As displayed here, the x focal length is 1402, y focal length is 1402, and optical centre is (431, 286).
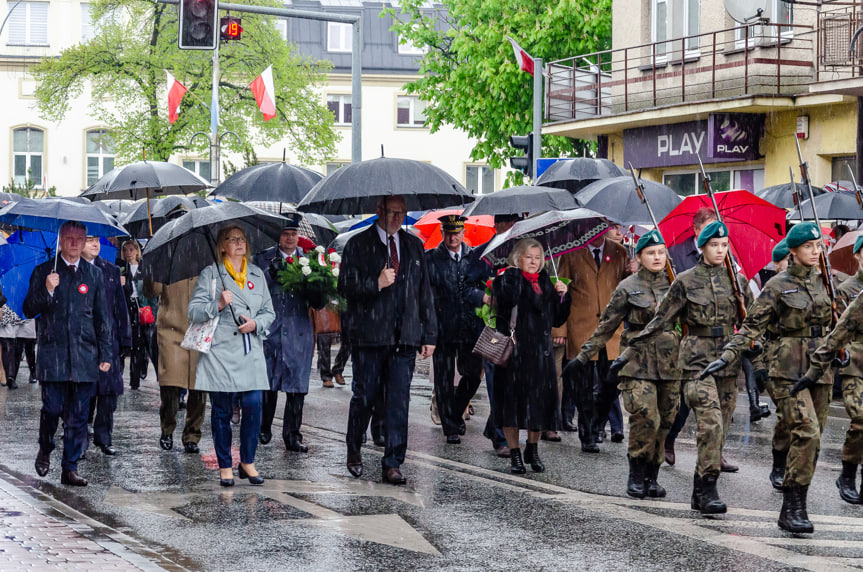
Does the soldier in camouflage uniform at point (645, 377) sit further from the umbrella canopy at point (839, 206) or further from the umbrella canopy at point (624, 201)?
the umbrella canopy at point (839, 206)

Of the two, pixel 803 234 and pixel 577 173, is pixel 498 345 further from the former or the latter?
pixel 577 173

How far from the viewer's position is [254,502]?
345 inches

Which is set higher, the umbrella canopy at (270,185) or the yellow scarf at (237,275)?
the umbrella canopy at (270,185)

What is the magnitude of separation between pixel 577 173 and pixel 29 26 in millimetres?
47710

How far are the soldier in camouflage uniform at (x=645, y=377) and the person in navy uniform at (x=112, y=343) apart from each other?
3.45 metres

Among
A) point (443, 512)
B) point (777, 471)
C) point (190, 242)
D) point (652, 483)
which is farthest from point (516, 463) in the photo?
point (190, 242)

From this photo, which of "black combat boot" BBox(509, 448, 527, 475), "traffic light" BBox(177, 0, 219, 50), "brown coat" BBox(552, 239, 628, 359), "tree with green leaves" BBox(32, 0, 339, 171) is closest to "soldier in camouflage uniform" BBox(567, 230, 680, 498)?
"black combat boot" BBox(509, 448, 527, 475)

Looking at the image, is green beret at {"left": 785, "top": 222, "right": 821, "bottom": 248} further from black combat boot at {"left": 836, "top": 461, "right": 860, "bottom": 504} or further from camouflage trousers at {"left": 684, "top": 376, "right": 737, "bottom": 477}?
black combat boot at {"left": 836, "top": 461, "right": 860, "bottom": 504}

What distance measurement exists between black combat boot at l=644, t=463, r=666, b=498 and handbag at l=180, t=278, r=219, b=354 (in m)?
2.99

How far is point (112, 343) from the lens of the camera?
10070 mm

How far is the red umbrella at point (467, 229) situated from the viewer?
15.1 meters

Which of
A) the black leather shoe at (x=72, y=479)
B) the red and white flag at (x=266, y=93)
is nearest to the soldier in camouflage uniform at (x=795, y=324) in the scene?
the black leather shoe at (x=72, y=479)

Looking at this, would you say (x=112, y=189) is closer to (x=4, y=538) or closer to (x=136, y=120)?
(x=4, y=538)

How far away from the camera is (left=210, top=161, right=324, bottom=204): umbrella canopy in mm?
12953
